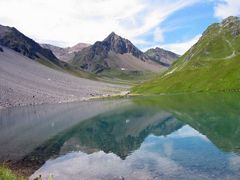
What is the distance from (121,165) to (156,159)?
583cm

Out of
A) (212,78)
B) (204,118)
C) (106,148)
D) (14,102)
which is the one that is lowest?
(14,102)

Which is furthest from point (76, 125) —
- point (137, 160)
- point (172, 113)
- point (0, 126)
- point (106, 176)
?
point (106, 176)

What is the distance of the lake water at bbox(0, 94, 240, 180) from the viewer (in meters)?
47.3

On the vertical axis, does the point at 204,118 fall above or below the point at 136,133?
above

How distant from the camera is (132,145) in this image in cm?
6994

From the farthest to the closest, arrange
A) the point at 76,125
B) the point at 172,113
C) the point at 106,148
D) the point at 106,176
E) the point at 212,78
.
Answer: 1. the point at 212,78
2. the point at 172,113
3. the point at 76,125
4. the point at 106,148
5. the point at 106,176

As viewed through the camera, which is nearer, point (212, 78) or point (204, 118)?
point (204, 118)

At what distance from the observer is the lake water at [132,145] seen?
47281mm

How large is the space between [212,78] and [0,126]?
12565cm

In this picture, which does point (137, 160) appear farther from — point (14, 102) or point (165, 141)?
point (14, 102)

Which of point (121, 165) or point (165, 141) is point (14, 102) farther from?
point (121, 165)

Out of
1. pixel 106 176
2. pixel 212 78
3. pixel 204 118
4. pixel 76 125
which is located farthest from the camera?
pixel 212 78

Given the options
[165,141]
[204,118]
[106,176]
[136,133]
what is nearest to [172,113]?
[204,118]

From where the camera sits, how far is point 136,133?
86.8 metres
